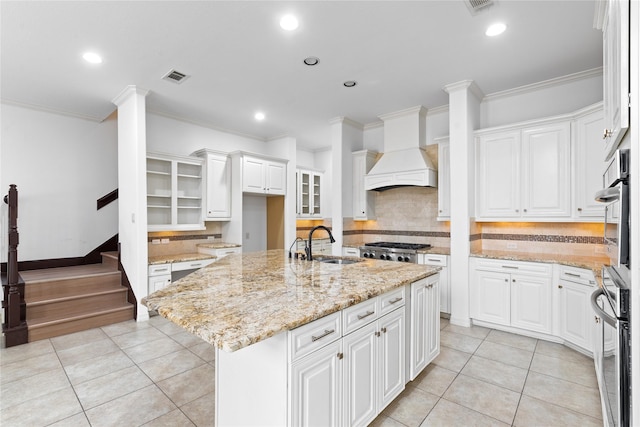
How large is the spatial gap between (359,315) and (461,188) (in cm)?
272

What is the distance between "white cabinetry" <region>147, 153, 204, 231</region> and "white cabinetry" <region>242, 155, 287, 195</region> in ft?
2.43

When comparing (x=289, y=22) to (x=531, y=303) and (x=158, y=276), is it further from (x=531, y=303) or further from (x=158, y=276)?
(x=531, y=303)

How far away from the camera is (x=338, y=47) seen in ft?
9.91

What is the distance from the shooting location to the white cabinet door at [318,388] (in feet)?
4.54

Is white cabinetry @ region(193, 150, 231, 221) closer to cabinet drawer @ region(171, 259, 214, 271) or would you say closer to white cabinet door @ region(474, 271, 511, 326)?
cabinet drawer @ region(171, 259, 214, 271)

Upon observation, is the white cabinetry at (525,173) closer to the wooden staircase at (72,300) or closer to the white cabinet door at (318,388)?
the white cabinet door at (318,388)

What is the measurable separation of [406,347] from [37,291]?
14.3ft

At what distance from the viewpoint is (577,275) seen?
303 centimetres

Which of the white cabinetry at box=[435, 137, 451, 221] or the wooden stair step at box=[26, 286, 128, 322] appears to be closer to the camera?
the wooden stair step at box=[26, 286, 128, 322]

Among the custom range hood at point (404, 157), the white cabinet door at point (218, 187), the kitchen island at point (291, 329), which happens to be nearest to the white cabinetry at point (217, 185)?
the white cabinet door at point (218, 187)

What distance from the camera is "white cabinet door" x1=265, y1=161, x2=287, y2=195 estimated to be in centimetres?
568

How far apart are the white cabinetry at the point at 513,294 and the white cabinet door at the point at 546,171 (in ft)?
2.24

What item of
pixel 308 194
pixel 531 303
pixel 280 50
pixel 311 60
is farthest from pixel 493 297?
pixel 308 194

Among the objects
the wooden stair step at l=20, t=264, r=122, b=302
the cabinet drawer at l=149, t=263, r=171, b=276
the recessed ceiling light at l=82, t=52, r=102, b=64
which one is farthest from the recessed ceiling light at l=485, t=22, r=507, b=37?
the wooden stair step at l=20, t=264, r=122, b=302
